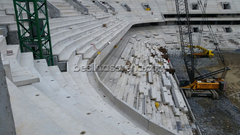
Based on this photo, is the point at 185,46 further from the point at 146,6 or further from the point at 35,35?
the point at 35,35

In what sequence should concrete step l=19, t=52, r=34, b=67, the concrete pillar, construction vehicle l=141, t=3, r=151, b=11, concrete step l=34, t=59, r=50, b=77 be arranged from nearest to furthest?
the concrete pillar < concrete step l=34, t=59, r=50, b=77 < concrete step l=19, t=52, r=34, b=67 < construction vehicle l=141, t=3, r=151, b=11

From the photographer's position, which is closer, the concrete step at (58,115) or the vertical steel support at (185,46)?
the concrete step at (58,115)

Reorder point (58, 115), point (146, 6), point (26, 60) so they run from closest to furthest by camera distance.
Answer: point (58, 115), point (26, 60), point (146, 6)

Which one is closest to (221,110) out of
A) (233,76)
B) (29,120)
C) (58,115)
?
(233,76)

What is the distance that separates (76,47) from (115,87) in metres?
2.75

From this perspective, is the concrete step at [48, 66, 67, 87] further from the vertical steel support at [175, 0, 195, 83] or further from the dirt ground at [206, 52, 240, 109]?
the vertical steel support at [175, 0, 195, 83]

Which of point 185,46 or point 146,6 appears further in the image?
point 146,6

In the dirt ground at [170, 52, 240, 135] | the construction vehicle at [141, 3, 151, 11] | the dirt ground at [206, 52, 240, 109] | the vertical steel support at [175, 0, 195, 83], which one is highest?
the construction vehicle at [141, 3, 151, 11]

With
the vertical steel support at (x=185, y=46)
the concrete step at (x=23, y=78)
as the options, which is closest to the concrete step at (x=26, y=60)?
the concrete step at (x=23, y=78)

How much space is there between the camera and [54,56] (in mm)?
7672

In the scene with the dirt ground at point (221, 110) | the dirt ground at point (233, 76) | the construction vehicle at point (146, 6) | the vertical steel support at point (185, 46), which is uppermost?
the construction vehicle at point (146, 6)

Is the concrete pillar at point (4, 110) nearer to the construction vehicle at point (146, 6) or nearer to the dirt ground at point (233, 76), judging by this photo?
the dirt ground at point (233, 76)

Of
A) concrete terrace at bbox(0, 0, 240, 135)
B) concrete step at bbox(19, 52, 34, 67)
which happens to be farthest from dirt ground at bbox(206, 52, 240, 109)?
concrete step at bbox(19, 52, 34, 67)

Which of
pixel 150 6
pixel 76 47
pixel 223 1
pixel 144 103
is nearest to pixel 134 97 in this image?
pixel 144 103
